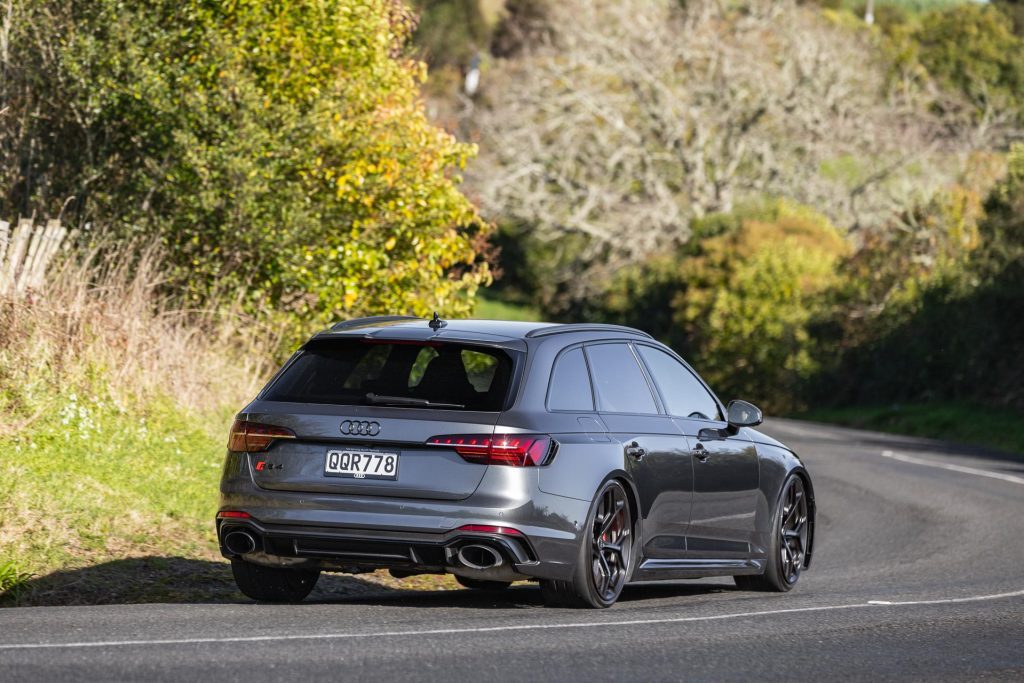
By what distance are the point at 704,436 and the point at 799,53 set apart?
2034 inches

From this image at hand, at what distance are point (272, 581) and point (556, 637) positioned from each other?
231 cm

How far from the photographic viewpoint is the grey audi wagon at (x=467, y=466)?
8.34m

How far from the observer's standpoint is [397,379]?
29.4 ft

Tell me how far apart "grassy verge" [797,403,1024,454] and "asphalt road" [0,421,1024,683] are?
2057 cm

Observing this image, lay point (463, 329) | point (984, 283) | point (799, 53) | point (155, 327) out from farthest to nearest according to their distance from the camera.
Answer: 1. point (799, 53)
2. point (984, 283)
3. point (155, 327)
4. point (463, 329)

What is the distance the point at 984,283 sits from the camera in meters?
37.2

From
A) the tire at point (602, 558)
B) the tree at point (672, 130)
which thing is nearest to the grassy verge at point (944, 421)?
the tree at point (672, 130)

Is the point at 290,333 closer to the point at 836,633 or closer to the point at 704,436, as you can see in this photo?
the point at 704,436

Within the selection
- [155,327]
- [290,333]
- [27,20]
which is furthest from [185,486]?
[27,20]

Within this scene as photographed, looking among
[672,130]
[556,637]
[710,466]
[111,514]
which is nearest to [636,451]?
[710,466]

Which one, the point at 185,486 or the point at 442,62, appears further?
the point at 442,62

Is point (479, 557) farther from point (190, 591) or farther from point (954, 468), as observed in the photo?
point (954, 468)

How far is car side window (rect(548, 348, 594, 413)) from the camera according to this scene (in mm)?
8883

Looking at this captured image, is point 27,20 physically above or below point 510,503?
above
